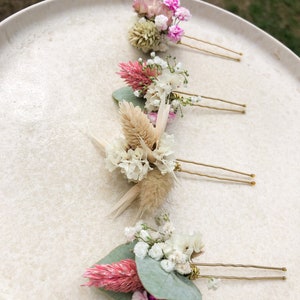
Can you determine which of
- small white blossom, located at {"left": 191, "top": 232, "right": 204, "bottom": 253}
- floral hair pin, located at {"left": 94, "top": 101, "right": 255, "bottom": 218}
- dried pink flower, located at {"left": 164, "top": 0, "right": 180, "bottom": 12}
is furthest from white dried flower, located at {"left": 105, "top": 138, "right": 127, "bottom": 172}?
dried pink flower, located at {"left": 164, "top": 0, "right": 180, "bottom": 12}

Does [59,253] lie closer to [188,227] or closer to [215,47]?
[188,227]

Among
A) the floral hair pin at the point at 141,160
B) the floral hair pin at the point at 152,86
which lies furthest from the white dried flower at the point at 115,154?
the floral hair pin at the point at 152,86

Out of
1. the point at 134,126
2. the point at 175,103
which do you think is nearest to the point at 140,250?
the point at 134,126

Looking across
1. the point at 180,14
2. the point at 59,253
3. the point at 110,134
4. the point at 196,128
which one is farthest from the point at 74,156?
the point at 180,14

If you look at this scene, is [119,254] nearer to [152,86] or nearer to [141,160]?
[141,160]

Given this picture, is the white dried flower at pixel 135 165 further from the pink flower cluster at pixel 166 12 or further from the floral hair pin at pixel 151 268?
the pink flower cluster at pixel 166 12
